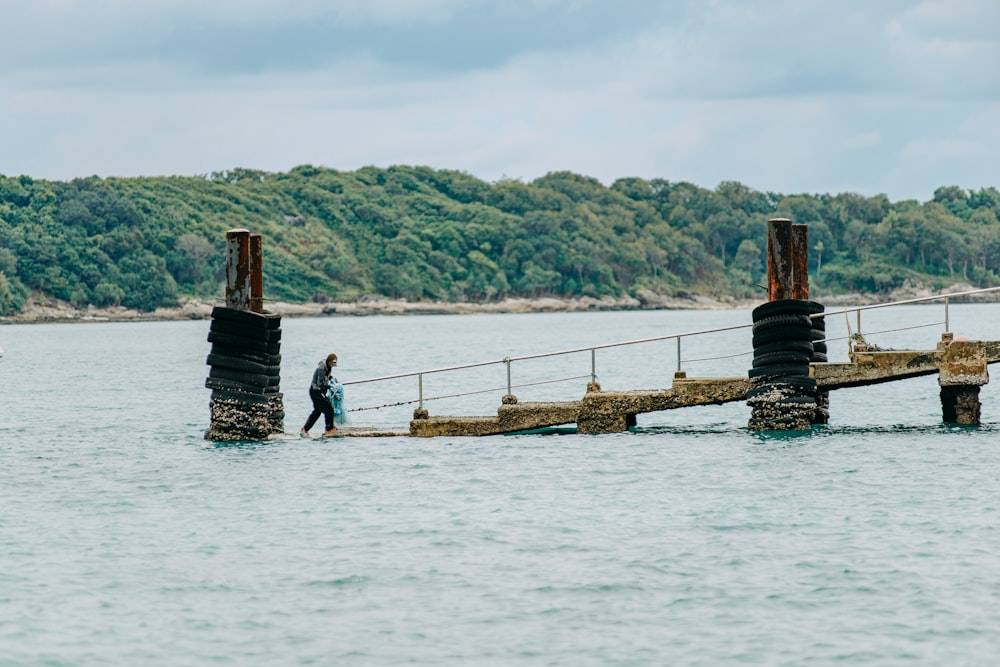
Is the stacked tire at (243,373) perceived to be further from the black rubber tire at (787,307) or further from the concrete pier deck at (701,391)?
the black rubber tire at (787,307)

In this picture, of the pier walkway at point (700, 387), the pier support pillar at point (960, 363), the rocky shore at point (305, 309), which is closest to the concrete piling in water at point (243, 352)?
the pier walkway at point (700, 387)

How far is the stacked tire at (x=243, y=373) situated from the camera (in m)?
28.2

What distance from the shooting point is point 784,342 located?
2766 cm

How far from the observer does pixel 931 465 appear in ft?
87.6

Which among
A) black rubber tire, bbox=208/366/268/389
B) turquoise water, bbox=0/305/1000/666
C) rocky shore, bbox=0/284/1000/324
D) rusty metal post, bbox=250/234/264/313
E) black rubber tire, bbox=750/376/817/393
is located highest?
rocky shore, bbox=0/284/1000/324

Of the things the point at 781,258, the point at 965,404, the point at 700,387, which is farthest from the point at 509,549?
the point at 965,404

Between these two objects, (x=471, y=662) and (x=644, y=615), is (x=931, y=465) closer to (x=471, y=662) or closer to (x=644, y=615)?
(x=644, y=615)

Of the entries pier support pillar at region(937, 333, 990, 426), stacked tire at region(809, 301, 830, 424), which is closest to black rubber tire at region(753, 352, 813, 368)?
stacked tire at region(809, 301, 830, 424)

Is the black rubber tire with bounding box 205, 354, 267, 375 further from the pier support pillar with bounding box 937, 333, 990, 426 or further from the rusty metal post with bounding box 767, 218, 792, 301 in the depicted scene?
the pier support pillar with bounding box 937, 333, 990, 426

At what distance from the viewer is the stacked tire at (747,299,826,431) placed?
90.7ft

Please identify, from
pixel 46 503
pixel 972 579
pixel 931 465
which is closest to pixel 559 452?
pixel 931 465

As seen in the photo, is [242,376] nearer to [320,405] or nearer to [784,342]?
[320,405]

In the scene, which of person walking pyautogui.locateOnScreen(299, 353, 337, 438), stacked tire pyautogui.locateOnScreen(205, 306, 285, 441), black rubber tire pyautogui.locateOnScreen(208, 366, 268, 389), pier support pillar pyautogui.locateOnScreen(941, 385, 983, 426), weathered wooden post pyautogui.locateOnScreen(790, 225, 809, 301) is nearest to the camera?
weathered wooden post pyautogui.locateOnScreen(790, 225, 809, 301)

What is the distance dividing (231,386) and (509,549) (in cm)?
1034
